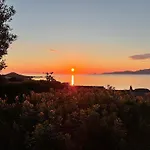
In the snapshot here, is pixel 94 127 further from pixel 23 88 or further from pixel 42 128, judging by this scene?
pixel 23 88

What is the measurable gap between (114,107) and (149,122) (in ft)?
2.18

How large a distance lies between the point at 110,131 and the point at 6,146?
155 cm

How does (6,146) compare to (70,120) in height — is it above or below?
below

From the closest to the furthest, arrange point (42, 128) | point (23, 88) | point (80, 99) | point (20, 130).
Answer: point (42, 128) < point (20, 130) < point (80, 99) < point (23, 88)

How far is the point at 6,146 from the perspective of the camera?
5711mm

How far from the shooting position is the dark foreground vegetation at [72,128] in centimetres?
544

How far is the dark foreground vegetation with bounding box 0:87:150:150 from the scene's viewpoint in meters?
5.44

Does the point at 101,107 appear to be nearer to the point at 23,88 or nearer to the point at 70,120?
the point at 70,120

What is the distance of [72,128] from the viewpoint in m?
5.89

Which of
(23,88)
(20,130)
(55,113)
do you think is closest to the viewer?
(20,130)

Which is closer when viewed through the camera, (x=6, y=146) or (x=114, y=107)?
(x=6, y=146)

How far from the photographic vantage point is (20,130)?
19.1 feet

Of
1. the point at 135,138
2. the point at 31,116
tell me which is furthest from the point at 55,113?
the point at 135,138

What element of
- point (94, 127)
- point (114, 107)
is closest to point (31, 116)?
point (94, 127)
